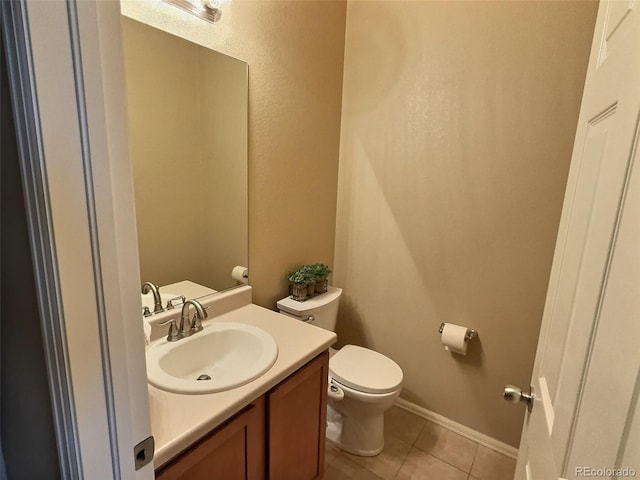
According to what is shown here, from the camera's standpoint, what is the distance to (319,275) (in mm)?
1933

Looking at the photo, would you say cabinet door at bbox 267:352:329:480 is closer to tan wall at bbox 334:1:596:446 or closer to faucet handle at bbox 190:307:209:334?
faucet handle at bbox 190:307:209:334

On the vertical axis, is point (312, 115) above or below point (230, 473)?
above

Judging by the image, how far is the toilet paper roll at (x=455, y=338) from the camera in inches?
71.7

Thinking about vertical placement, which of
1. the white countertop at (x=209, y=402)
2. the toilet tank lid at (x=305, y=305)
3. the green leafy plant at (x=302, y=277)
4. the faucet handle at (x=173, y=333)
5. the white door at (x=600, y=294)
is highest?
the white door at (x=600, y=294)

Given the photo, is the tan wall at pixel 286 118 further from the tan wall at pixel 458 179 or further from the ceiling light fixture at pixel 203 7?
the tan wall at pixel 458 179

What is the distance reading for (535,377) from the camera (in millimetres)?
978

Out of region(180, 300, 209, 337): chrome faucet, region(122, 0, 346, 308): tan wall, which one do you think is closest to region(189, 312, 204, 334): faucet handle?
region(180, 300, 209, 337): chrome faucet

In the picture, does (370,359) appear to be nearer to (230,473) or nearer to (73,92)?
(230,473)

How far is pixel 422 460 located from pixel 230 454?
4.14 ft

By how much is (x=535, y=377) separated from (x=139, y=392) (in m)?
1.02

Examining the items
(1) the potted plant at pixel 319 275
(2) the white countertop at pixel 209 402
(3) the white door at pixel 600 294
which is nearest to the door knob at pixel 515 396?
(3) the white door at pixel 600 294

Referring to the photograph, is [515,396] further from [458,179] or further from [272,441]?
[458,179]

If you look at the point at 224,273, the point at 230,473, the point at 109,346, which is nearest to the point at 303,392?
the point at 230,473

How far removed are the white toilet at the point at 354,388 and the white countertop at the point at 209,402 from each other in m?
0.47
